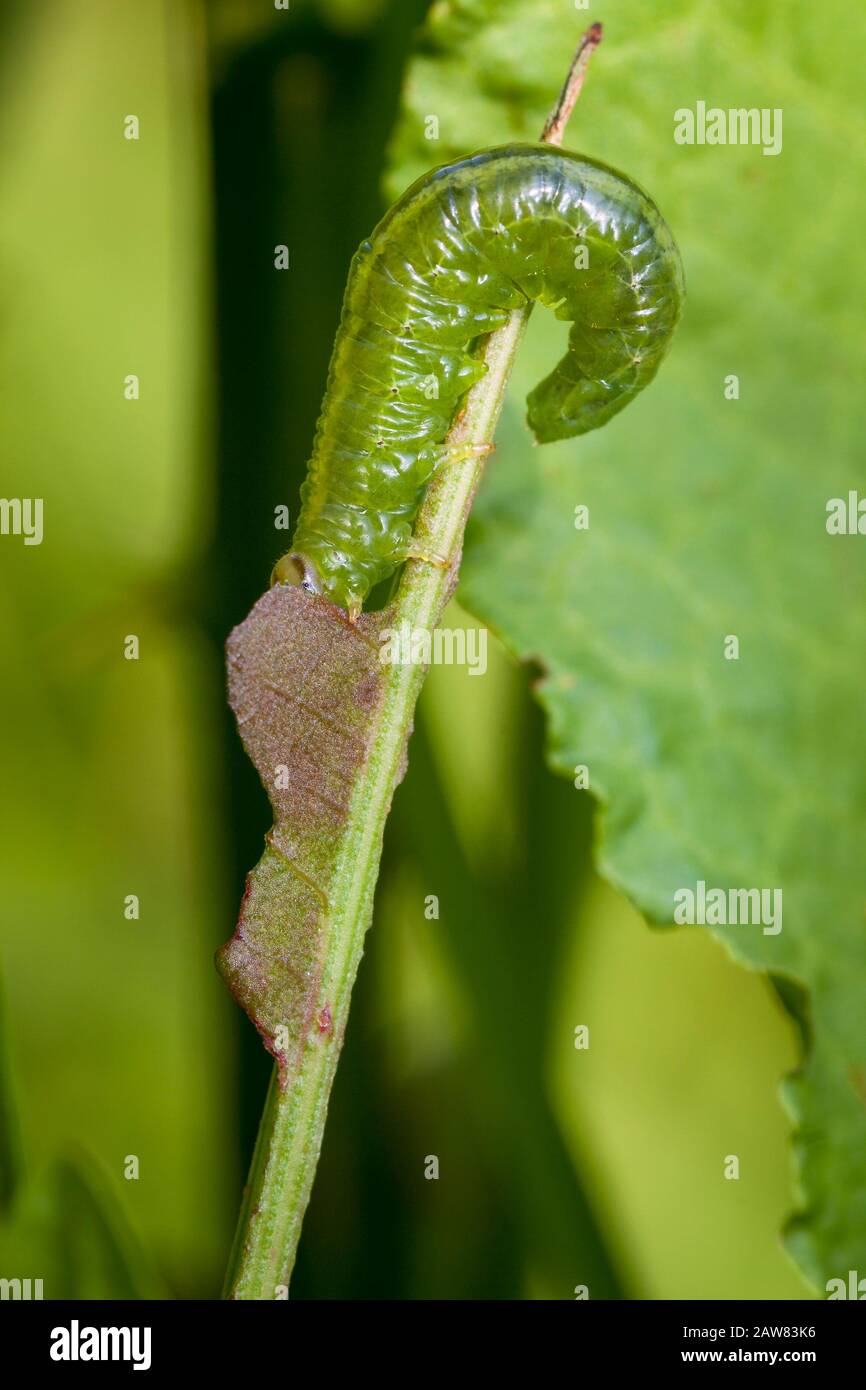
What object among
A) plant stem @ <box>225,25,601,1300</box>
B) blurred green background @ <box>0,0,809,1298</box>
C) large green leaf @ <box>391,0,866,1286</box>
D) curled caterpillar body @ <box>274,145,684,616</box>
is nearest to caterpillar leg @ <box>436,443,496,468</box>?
plant stem @ <box>225,25,601,1300</box>

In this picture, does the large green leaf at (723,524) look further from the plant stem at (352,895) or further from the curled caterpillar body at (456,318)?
the plant stem at (352,895)

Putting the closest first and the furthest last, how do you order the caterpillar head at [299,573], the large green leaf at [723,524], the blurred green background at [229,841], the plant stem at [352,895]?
the plant stem at [352,895]
the caterpillar head at [299,573]
the large green leaf at [723,524]
the blurred green background at [229,841]

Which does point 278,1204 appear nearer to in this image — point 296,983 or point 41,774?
point 296,983

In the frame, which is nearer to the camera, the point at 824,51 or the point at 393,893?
the point at 824,51

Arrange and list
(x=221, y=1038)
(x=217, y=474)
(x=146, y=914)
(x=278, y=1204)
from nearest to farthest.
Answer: (x=278, y=1204) < (x=217, y=474) < (x=221, y=1038) < (x=146, y=914)

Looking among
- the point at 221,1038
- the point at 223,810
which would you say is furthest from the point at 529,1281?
the point at 223,810

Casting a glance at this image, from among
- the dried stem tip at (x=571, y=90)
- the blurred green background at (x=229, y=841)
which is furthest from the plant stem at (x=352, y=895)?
the blurred green background at (x=229, y=841)
